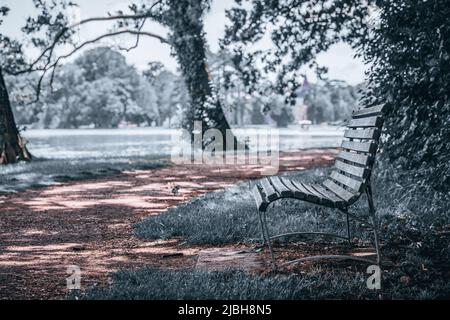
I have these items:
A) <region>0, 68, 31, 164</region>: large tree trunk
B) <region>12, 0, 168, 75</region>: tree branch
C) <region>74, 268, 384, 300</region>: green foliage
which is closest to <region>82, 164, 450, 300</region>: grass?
<region>74, 268, 384, 300</region>: green foliage

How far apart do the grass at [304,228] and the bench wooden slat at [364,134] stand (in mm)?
989

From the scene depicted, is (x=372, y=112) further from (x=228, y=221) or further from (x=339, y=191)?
(x=228, y=221)

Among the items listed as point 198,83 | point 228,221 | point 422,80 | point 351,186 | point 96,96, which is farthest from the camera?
point 96,96

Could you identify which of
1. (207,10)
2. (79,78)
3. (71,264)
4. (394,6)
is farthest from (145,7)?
(79,78)

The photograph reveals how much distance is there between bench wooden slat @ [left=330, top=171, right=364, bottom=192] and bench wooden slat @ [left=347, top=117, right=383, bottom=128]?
1.46 ft

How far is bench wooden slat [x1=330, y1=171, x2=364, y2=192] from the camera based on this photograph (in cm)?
347

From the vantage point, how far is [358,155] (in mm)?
3701

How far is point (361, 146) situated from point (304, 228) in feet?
4.53

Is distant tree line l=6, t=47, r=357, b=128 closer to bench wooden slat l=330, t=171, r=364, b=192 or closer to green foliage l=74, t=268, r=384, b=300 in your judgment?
bench wooden slat l=330, t=171, r=364, b=192

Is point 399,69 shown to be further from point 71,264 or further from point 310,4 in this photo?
point 310,4

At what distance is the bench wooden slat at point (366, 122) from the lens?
3482 millimetres

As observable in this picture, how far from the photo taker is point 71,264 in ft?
13.3

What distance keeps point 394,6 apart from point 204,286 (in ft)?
12.0

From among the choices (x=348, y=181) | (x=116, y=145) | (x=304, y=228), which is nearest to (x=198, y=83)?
(x=116, y=145)
